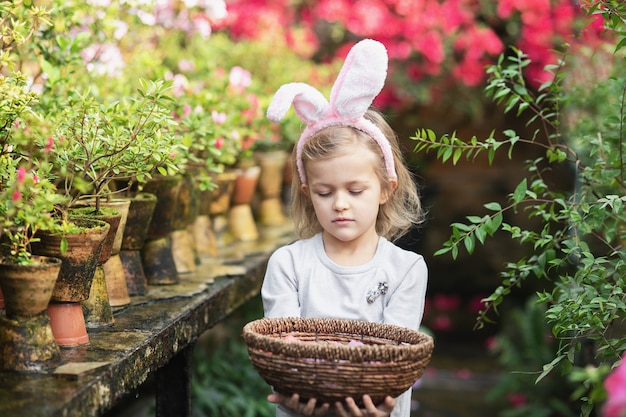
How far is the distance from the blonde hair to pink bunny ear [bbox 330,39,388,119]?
11cm

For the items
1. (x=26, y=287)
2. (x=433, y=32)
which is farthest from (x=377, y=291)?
(x=433, y=32)

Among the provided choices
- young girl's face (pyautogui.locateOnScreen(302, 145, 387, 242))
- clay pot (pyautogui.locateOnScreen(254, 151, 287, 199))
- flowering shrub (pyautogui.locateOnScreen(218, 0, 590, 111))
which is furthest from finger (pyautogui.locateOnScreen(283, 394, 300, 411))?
flowering shrub (pyautogui.locateOnScreen(218, 0, 590, 111))

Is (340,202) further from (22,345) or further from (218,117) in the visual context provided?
(218,117)

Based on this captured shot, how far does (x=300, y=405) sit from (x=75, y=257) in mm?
710

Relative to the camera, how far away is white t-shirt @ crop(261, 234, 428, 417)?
2.62 m

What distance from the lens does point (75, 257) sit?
244 centimetres

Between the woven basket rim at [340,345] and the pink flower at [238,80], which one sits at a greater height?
the pink flower at [238,80]

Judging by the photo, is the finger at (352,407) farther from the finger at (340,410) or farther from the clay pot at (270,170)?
the clay pot at (270,170)

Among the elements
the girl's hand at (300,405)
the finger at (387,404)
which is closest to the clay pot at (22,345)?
the girl's hand at (300,405)

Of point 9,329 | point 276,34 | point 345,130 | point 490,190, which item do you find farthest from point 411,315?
point 490,190

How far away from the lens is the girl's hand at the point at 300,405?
2205mm

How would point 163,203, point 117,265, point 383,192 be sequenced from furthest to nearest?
point 163,203
point 117,265
point 383,192

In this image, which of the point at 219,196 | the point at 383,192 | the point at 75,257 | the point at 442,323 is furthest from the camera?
the point at 442,323

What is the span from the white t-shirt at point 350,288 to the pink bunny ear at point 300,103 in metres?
0.40
